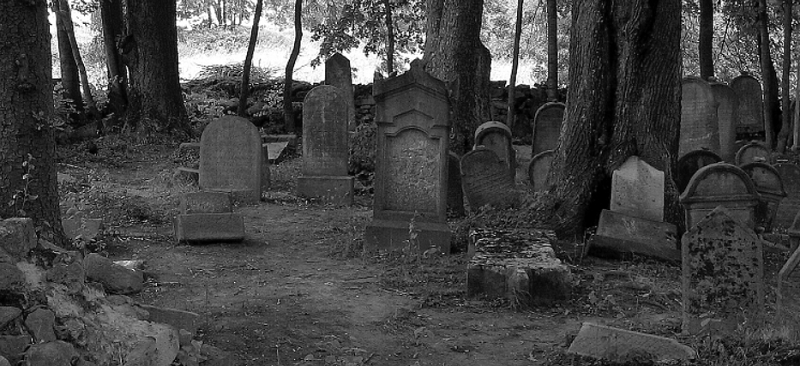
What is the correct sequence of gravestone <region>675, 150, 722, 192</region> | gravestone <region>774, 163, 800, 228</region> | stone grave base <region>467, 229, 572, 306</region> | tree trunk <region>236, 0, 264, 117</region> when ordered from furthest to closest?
tree trunk <region>236, 0, 264, 117</region> < gravestone <region>675, 150, 722, 192</region> < gravestone <region>774, 163, 800, 228</region> < stone grave base <region>467, 229, 572, 306</region>

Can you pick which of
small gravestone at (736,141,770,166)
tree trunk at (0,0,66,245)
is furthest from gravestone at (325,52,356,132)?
tree trunk at (0,0,66,245)

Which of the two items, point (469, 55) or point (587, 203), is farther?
point (469, 55)

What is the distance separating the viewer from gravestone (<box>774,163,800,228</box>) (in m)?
Result: 10.9

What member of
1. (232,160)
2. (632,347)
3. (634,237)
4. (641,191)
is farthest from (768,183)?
(232,160)

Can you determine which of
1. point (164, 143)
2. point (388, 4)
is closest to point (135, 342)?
point (164, 143)

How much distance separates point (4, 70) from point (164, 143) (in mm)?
11383

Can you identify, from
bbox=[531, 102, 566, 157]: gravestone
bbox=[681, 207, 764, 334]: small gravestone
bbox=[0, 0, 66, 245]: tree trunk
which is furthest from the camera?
bbox=[531, 102, 566, 157]: gravestone

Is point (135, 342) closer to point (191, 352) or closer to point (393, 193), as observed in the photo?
point (191, 352)

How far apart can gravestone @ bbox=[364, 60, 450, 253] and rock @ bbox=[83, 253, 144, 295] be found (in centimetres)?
302

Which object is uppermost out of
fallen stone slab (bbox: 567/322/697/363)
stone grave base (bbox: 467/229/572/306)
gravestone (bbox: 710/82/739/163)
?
gravestone (bbox: 710/82/739/163)

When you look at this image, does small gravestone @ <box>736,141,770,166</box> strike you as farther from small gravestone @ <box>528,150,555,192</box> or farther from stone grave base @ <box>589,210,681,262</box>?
stone grave base @ <box>589,210,681,262</box>

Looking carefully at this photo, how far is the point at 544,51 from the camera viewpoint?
30234mm

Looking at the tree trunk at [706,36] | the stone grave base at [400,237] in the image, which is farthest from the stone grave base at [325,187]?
the tree trunk at [706,36]

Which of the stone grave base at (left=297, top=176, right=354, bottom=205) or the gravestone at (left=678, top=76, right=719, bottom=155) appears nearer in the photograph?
the stone grave base at (left=297, top=176, right=354, bottom=205)
